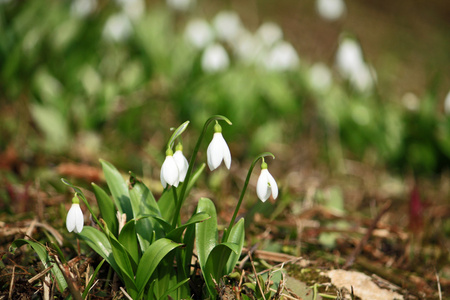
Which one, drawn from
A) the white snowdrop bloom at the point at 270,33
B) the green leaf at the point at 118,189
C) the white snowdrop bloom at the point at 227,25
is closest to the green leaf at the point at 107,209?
the green leaf at the point at 118,189

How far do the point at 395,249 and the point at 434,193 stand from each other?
1.20m

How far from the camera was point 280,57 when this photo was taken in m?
3.80

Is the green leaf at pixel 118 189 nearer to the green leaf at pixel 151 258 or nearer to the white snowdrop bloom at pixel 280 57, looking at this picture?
the green leaf at pixel 151 258

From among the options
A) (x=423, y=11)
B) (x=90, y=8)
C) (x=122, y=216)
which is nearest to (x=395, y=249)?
(x=122, y=216)

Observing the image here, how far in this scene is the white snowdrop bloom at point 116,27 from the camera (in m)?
3.79

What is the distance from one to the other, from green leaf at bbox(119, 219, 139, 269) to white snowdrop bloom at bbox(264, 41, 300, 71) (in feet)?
8.86

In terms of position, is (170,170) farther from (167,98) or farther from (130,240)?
(167,98)

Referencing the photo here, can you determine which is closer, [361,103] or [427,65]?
[361,103]

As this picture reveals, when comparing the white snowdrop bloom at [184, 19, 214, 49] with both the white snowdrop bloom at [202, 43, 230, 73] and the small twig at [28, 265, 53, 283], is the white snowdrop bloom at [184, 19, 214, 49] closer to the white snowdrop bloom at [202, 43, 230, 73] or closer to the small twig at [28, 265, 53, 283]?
the white snowdrop bloom at [202, 43, 230, 73]

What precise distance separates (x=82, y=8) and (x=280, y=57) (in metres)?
1.79

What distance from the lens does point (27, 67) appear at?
3414 millimetres

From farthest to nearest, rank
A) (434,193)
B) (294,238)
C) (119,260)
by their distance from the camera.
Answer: (434,193) → (294,238) → (119,260)

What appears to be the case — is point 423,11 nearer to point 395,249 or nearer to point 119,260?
point 395,249

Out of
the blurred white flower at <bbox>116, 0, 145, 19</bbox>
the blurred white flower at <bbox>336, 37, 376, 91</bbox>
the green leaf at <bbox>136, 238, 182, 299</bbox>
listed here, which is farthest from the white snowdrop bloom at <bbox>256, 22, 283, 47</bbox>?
the green leaf at <bbox>136, 238, 182, 299</bbox>
